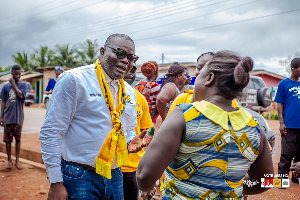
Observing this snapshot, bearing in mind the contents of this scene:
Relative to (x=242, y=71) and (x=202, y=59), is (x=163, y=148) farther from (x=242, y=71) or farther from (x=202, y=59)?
(x=202, y=59)

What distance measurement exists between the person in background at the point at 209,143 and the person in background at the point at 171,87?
281 centimetres

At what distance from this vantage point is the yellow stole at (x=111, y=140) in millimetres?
2449

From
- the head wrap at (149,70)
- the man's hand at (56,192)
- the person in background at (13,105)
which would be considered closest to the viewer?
the man's hand at (56,192)

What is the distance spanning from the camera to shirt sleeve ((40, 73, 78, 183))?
7.55 feet

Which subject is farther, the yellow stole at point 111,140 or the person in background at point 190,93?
the person in background at point 190,93

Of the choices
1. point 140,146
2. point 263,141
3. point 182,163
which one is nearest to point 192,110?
point 182,163

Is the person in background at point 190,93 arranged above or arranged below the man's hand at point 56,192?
above

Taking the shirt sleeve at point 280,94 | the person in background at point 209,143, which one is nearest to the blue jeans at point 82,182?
the person in background at point 209,143

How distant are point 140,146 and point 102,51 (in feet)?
2.54

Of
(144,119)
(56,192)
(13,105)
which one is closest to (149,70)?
(144,119)

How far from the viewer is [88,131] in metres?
2.46

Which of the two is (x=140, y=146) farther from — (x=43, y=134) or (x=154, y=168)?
(x=154, y=168)

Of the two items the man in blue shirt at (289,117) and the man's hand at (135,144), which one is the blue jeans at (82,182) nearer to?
the man's hand at (135,144)

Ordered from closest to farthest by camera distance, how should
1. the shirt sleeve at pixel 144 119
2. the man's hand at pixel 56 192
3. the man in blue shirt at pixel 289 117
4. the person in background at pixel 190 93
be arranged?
the man's hand at pixel 56 192
the person in background at pixel 190 93
the shirt sleeve at pixel 144 119
the man in blue shirt at pixel 289 117
